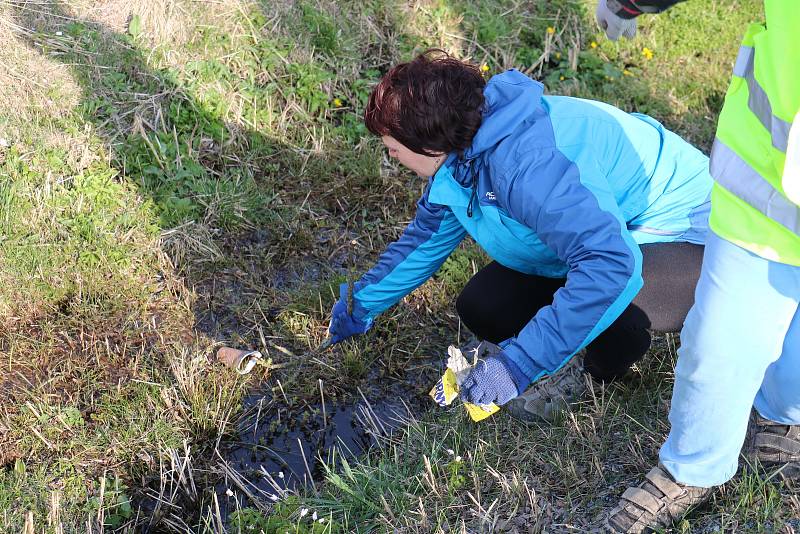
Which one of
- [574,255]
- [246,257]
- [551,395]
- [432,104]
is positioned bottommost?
[246,257]

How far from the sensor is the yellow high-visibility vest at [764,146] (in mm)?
1573

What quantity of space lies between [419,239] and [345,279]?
876 millimetres

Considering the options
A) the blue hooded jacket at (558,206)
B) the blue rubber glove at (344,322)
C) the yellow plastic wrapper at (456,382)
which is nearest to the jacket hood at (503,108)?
the blue hooded jacket at (558,206)

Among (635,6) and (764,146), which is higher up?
(635,6)

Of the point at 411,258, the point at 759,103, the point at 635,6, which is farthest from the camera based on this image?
the point at 411,258

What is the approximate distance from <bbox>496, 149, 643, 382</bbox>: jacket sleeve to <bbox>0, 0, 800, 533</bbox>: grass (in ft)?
1.72

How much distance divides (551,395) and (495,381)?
95cm

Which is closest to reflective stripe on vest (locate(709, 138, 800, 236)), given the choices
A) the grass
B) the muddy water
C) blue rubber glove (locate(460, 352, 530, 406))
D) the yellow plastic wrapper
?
blue rubber glove (locate(460, 352, 530, 406))

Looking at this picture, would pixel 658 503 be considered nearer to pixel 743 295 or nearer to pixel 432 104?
pixel 743 295

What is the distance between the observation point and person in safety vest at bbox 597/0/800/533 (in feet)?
5.33

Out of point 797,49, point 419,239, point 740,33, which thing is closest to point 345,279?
point 419,239

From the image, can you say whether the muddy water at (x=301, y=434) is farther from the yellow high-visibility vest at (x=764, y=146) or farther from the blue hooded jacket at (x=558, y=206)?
the yellow high-visibility vest at (x=764, y=146)

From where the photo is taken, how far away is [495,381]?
2223mm

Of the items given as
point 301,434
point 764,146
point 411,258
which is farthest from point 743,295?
point 301,434
